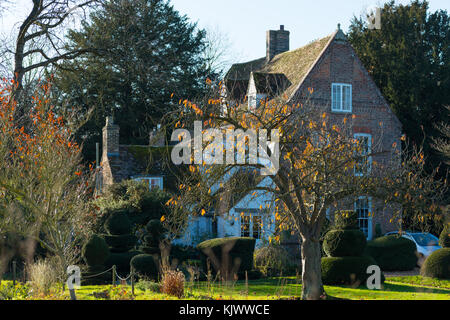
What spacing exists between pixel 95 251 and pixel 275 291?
630 centimetres

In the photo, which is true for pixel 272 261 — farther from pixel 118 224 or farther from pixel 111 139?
pixel 111 139

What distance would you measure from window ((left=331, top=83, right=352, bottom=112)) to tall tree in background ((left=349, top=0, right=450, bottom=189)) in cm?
639

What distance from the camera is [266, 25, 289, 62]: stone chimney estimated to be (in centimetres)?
3538

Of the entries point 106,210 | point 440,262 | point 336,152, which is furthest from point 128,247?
point 440,262

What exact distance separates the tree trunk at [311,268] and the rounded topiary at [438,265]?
8.94m

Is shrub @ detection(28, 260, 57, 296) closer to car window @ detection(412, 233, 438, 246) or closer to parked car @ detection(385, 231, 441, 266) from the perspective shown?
parked car @ detection(385, 231, 441, 266)

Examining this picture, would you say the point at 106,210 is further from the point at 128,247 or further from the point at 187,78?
the point at 187,78

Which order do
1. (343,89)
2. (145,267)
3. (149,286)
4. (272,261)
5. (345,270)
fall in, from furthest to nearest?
(343,89) → (272,261) → (345,270) → (145,267) → (149,286)

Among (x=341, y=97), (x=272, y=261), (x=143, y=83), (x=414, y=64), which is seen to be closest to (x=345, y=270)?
(x=272, y=261)

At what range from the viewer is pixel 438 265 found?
71.2 ft

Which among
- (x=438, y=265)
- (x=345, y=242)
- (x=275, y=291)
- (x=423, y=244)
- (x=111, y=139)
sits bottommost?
(x=275, y=291)

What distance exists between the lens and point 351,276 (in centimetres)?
1883

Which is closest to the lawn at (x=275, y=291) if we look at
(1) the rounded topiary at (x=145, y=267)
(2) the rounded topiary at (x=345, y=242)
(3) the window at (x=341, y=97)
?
(1) the rounded topiary at (x=145, y=267)

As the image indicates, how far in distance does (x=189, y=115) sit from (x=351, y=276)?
30.8 feet
